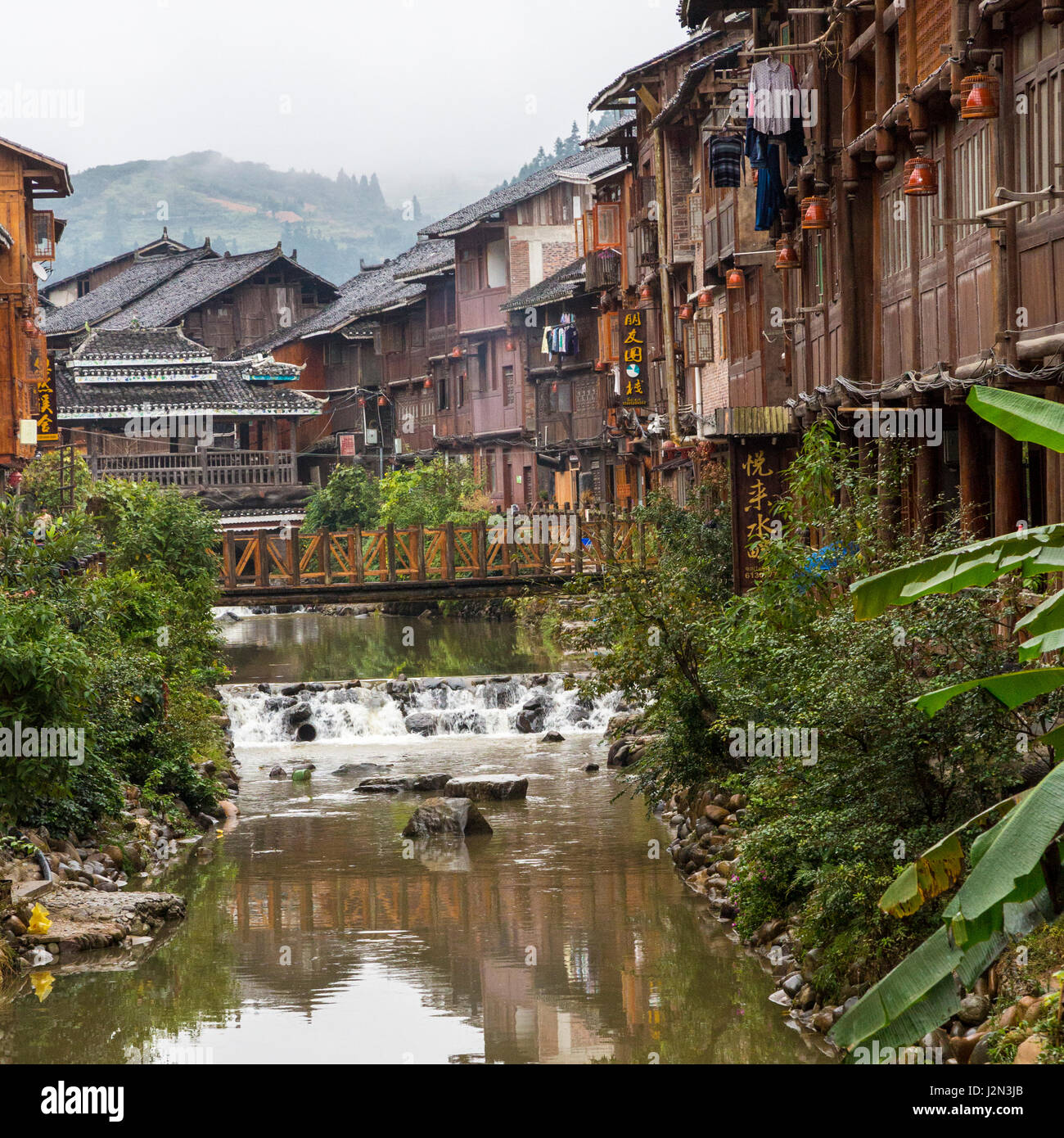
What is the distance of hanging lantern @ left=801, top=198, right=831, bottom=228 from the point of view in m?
20.3

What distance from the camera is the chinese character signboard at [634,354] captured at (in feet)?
132

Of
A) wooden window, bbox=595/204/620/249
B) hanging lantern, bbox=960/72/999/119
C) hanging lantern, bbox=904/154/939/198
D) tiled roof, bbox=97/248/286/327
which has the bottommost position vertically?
hanging lantern, bbox=904/154/939/198

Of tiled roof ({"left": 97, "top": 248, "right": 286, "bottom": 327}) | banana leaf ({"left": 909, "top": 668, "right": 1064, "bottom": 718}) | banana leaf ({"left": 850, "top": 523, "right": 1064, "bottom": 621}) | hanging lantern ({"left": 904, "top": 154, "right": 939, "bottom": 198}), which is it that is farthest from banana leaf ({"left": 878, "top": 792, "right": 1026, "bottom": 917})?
tiled roof ({"left": 97, "top": 248, "right": 286, "bottom": 327})

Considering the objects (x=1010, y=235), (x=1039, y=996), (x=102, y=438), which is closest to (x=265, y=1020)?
(x=1039, y=996)

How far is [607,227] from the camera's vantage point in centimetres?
4497

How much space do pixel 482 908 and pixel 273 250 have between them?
50355 mm

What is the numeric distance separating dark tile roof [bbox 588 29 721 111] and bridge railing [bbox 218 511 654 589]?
950cm

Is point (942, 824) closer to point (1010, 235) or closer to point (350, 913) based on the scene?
point (1010, 235)

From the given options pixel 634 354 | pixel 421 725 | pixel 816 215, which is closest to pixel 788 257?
pixel 816 215

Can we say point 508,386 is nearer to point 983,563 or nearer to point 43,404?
point 43,404

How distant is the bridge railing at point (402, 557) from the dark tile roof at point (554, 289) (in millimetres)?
10515

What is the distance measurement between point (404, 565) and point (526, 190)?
61.5 ft
